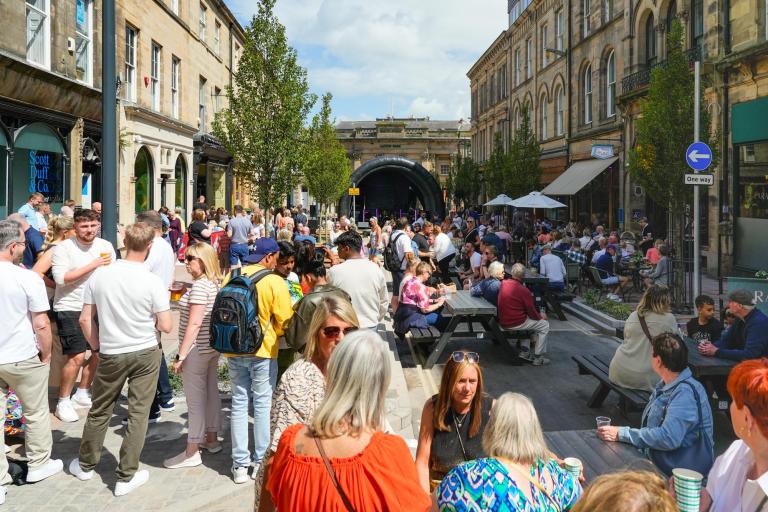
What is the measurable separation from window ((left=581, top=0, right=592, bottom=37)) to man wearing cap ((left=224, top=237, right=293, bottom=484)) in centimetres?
2656

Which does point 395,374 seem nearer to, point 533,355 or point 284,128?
point 533,355

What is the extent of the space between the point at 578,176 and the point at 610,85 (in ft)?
Answer: 12.6

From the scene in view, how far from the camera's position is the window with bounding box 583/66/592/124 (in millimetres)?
27953

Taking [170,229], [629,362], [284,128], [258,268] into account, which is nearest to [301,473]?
[258,268]

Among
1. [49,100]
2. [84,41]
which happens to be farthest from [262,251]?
[84,41]

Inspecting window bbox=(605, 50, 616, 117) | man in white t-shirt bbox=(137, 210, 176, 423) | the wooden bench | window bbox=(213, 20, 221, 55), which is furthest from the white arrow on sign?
window bbox=(213, 20, 221, 55)

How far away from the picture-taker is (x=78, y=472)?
493cm

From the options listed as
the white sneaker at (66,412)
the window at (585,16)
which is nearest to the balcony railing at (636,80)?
the window at (585,16)

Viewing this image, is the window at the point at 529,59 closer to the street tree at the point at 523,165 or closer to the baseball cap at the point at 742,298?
the street tree at the point at 523,165

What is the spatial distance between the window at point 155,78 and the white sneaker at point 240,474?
19016mm

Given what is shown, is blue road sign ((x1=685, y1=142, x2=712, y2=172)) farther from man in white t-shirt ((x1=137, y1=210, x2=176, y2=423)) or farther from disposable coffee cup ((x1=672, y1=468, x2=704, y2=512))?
disposable coffee cup ((x1=672, y1=468, x2=704, y2=512))

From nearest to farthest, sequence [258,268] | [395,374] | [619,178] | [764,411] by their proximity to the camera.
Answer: [764,411] → [258,268] → [395,374] → [619,178]

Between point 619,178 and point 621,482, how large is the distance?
2401 centimetres

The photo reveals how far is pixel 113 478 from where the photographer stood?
4977mm
